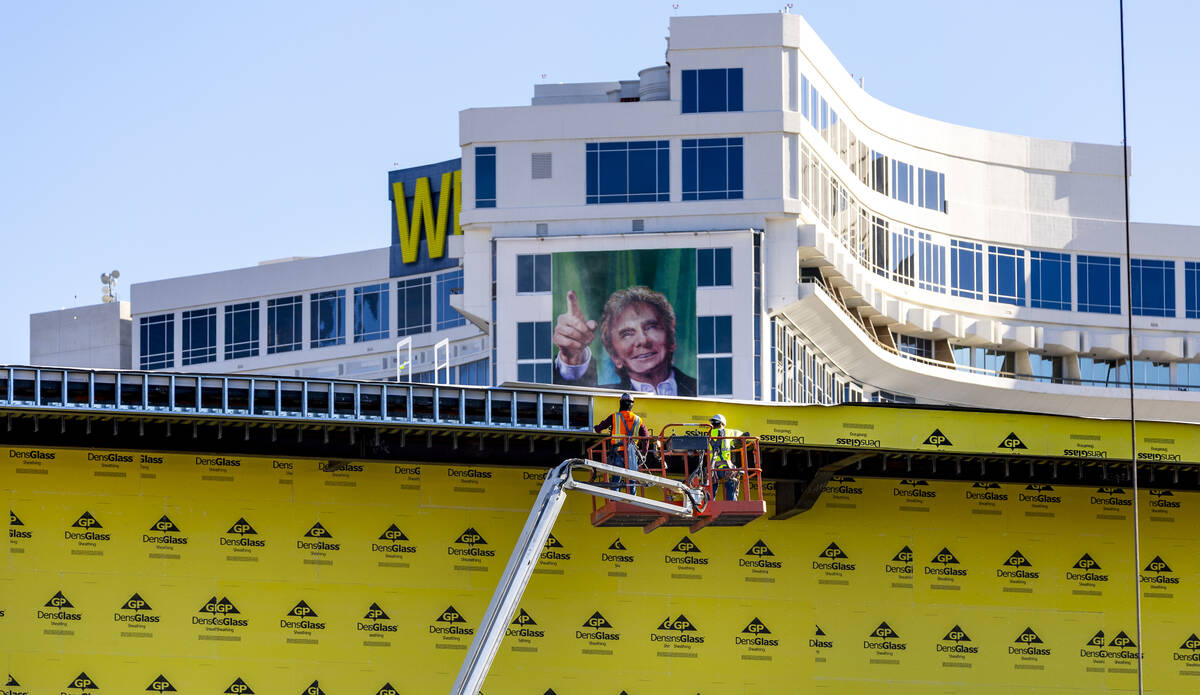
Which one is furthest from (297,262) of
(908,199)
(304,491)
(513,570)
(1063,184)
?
(513,570)

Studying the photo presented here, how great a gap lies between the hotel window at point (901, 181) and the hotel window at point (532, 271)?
1972 centimetres

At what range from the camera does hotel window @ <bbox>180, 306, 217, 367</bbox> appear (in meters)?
94.4

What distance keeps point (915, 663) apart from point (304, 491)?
1121cm

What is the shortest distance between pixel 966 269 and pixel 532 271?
25237 millimetres

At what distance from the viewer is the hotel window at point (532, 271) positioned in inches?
2781

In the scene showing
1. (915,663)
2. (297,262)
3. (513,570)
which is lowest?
(915,663)

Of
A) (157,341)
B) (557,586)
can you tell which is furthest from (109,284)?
(557,586)

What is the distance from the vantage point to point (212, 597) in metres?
30.5

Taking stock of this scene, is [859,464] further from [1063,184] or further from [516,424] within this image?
[1063,184]

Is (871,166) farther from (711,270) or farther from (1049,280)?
(711,270)

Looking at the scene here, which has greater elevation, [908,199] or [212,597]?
[908,199]

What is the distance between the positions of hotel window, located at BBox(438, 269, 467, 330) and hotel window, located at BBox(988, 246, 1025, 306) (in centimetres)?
2528

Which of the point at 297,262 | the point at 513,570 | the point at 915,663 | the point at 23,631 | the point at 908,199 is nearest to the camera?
the point at 513,570

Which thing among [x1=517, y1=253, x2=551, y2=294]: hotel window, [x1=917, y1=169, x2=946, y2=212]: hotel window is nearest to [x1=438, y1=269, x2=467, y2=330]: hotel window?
[x1=517, y1=253, x2=551, y2=294]: hotel window
